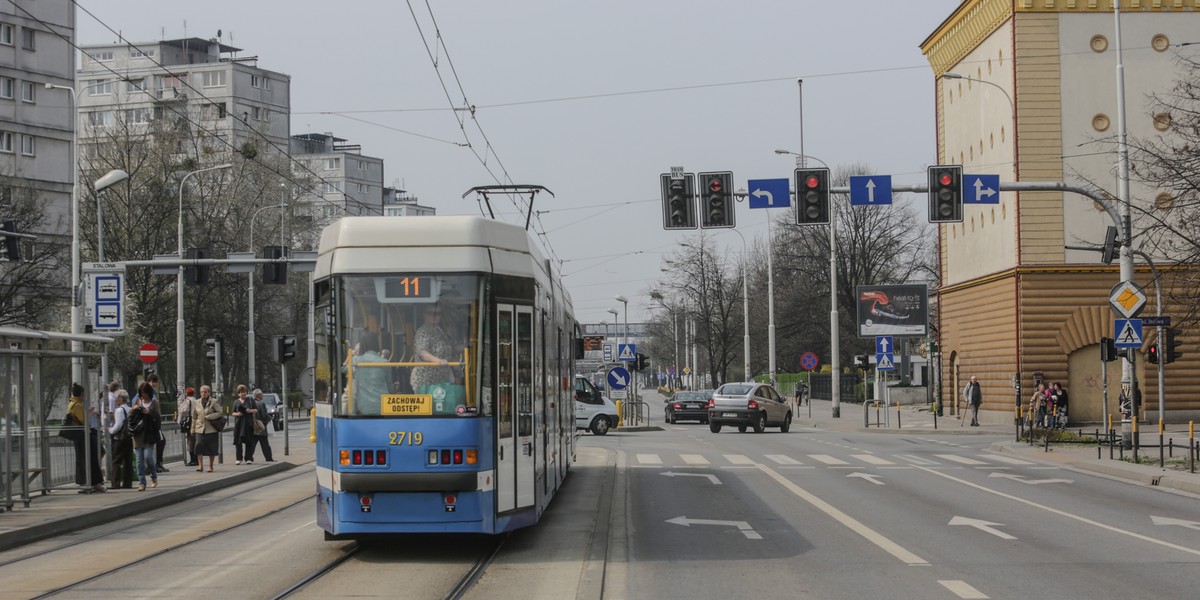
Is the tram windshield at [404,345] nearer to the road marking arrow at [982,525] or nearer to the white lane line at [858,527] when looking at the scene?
the white lane line at [858,527]

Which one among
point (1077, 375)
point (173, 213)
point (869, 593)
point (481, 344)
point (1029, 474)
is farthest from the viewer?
point (173, 213)

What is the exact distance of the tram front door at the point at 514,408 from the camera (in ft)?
41.5

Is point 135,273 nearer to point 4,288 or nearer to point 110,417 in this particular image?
point 4,288

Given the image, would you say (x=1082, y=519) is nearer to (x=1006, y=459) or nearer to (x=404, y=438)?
(x=404, y=438)

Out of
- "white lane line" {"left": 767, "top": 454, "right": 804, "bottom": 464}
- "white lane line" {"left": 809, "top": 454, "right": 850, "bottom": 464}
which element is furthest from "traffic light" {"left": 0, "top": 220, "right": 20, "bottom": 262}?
"white lane line" {"left": 809, "top": 454, "right": 850, "bottom": 464}

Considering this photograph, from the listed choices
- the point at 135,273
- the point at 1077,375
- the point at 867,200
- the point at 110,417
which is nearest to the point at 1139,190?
the point at 1077,375

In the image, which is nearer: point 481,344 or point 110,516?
point 481,344

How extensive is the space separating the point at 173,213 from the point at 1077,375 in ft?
117

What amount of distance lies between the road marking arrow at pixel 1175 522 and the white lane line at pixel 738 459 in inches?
455

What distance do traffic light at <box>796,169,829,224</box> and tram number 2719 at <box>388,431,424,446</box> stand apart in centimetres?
1473

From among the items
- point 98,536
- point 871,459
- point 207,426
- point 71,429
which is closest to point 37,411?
point 71,429

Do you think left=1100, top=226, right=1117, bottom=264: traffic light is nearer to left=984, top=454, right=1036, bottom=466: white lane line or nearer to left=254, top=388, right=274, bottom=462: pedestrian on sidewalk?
left=984, top=454, right=1036, bottom=466: white lane line

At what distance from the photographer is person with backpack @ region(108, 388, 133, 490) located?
21.5 metres

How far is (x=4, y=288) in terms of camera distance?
47.8 m
